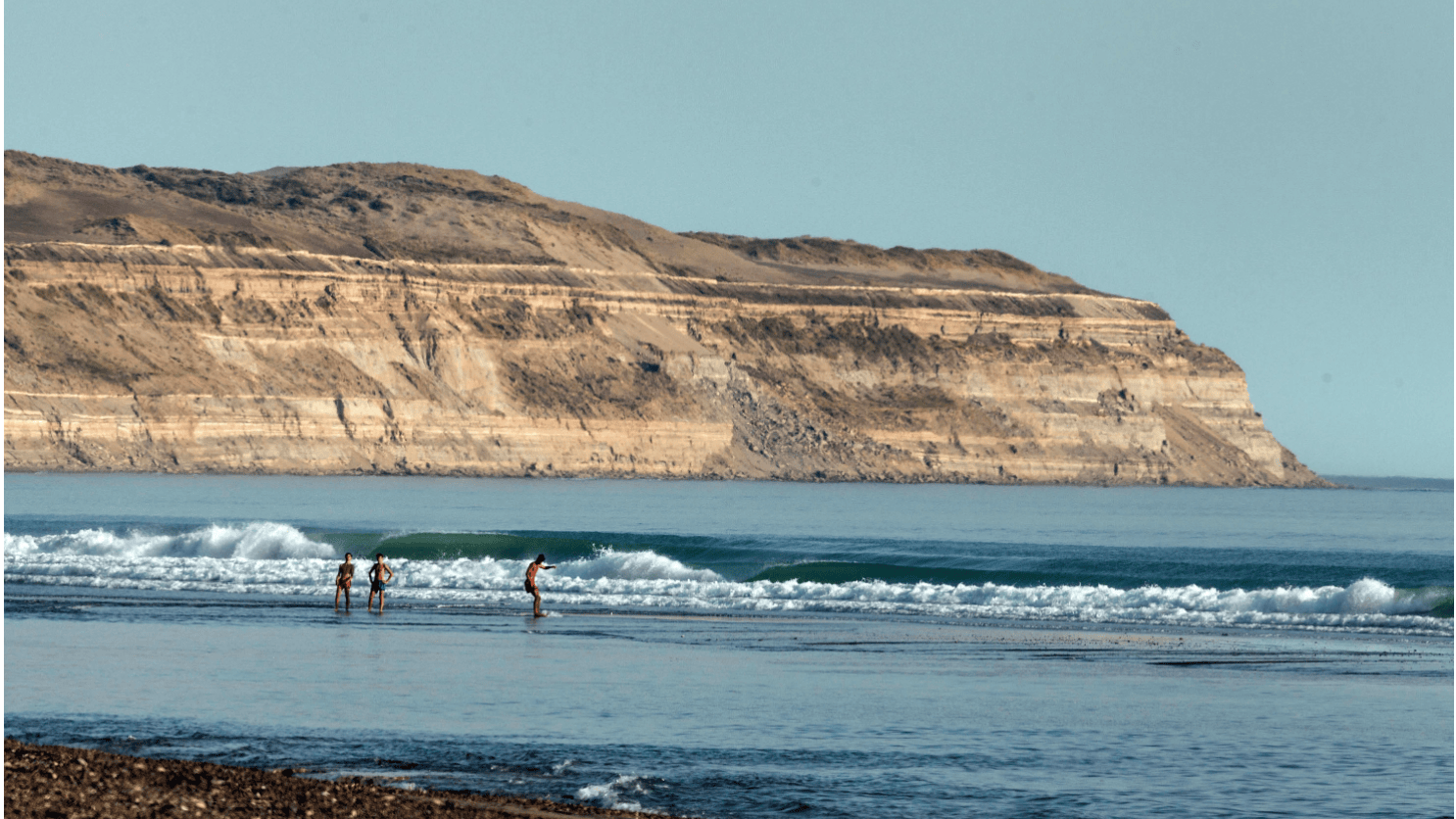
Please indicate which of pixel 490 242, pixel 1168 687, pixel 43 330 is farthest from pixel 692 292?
pixel 1168 687

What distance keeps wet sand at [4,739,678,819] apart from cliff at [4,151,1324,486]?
94.3 m

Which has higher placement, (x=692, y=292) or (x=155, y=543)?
(x=692, y=292)

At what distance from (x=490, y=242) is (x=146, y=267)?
3736 cm

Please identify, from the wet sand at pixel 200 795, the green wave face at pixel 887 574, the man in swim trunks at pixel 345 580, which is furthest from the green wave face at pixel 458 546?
the wet sand at pixel 200 795

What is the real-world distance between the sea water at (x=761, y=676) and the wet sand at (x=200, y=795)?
0.85 m

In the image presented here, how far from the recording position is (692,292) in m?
150

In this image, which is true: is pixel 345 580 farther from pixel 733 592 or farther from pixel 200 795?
pixel 200 795

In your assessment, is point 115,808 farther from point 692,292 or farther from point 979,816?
point 692,292

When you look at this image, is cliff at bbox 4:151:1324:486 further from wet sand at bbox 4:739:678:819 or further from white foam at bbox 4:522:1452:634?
wet sand at bbox 4:739:678:819

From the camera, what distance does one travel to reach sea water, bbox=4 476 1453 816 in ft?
38.0

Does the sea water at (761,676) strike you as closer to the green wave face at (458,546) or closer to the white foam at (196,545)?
the white foam at (196,545)

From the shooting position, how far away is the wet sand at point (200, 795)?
8680 mm

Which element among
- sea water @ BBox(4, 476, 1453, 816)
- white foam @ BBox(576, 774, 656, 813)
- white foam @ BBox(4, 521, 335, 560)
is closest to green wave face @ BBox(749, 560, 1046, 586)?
sea water @ BBox(4, 476, 1453, 816)

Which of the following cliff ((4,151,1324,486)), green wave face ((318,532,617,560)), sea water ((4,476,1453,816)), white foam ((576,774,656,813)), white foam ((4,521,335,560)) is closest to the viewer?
white foam ((576,774,656,813))
